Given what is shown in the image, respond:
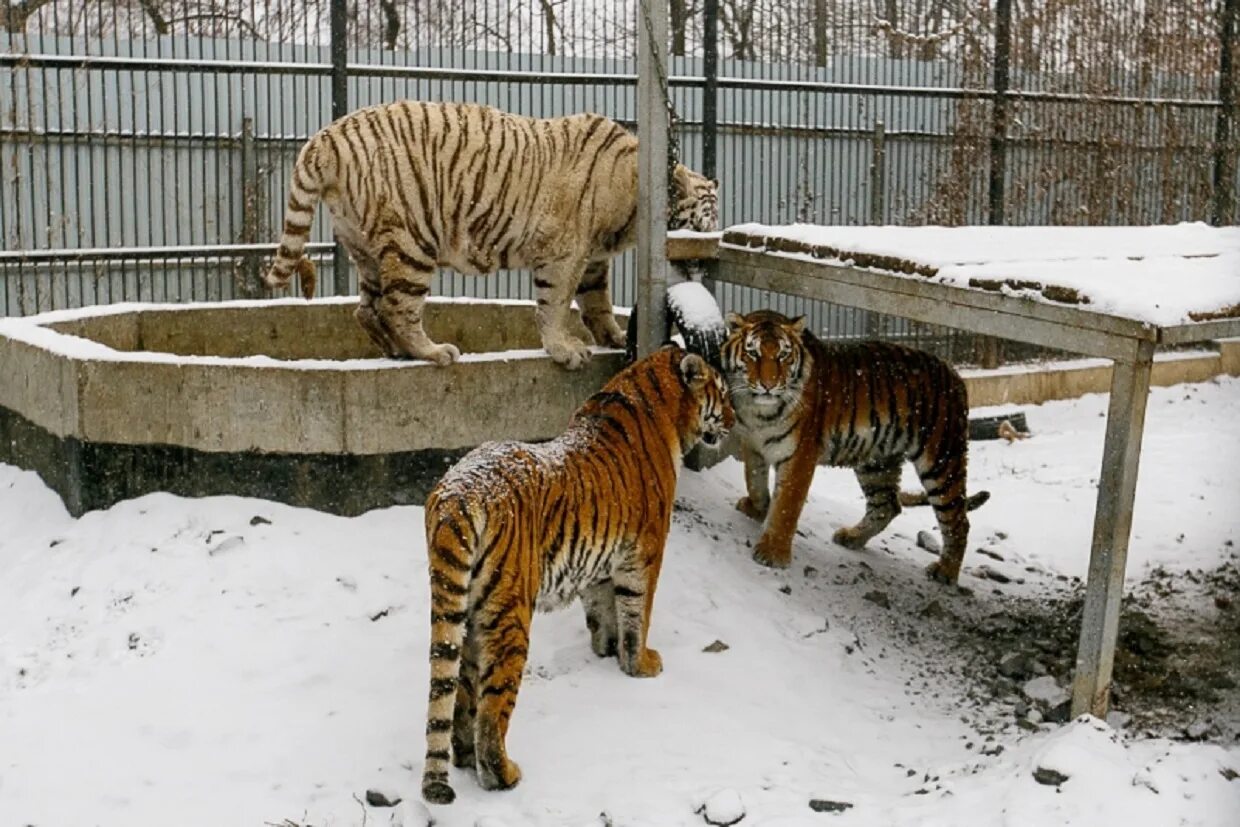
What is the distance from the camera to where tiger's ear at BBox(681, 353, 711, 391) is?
5.70 m

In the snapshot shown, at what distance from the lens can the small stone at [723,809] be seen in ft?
Result: 15.2

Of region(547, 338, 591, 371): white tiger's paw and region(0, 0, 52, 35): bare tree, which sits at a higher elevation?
region(0, 0, 52, 35): bare tree

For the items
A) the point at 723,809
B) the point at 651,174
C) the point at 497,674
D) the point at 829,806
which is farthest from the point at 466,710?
the point at 651,174

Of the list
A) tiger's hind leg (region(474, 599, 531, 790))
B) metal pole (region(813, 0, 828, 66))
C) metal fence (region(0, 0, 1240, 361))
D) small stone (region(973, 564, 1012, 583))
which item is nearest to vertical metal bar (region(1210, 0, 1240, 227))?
metal fence (region(0, 0, 1240, 361))

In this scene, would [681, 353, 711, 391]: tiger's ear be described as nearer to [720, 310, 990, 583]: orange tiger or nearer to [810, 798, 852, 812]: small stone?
[720, 310, 990, 583]: orange tiger

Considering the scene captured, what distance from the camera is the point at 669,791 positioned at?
15.8ft

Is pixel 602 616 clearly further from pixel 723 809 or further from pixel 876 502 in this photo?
pixel 876 502

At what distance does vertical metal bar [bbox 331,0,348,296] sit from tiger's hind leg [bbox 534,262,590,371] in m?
2.78

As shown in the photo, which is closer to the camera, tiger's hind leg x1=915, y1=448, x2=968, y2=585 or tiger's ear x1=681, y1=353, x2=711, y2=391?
tiger's ear x1=681, y1=353, x2=711, y2=391

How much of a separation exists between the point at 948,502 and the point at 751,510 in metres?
0.78

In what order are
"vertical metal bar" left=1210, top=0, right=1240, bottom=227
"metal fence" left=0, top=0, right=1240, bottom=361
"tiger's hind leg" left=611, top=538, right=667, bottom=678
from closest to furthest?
"tiger's hind leg" left=611, top=538, right=667, bottom=678
"metal fence" left=0, top=0, right=1240, bottom=361
"vertical metal bar" left=1210, top=0, right=1240, bottom=227

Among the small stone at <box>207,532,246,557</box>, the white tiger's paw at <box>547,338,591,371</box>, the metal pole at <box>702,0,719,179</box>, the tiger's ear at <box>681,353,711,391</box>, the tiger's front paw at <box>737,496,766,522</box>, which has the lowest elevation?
the tiger's front paw at <box>737,496,766,522</box>

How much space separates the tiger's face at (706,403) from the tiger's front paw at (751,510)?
3.60 feet

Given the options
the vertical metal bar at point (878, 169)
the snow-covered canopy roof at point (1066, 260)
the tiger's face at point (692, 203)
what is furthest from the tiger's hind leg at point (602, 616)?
the vertical metal bar at point (878, 169)
